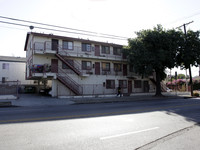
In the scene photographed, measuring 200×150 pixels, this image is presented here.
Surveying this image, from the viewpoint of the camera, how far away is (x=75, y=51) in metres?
23.9

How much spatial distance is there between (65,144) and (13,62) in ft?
113

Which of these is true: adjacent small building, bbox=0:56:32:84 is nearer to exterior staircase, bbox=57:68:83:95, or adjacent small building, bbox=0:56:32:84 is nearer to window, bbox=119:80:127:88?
exterior staircase, bbox=57:68:83:95

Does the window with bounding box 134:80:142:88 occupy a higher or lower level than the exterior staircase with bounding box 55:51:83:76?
lower

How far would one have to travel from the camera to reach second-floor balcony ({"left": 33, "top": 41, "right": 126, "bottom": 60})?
2124cm

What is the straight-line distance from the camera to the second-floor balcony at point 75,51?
2124 centimetres

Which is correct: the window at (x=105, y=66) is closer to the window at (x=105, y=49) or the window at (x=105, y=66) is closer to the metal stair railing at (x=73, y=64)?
the window at (x=105, y=49)

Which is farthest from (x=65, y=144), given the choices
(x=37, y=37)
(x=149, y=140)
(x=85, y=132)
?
(x=37, y=37)

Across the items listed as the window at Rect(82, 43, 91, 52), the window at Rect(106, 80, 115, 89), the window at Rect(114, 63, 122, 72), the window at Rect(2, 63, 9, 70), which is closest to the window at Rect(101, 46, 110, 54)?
the window at Rect(82, 43, 91, 52)

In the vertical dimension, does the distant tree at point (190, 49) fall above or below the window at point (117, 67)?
above

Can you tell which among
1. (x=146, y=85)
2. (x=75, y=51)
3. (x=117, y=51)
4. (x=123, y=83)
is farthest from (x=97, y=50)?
(x=146, y=85)

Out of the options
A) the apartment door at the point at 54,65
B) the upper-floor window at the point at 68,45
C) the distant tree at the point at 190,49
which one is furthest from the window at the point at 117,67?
the apartment door at the point at 54,65

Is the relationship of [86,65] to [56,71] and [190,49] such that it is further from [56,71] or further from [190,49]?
[190,49]

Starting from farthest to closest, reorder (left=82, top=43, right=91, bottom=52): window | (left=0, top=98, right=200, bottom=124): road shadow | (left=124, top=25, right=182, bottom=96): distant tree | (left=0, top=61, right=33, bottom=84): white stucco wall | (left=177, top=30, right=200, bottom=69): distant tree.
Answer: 1. (left=0, top=61, right=33, bottom=84): white stucco wall
2. (left=82, top=43, right=91, bottom=52): window
3. (left=177, top=30, right=200, bottom=69): distant tree
4. (left=124, top=25, right=182, bottom=96): distant tree
5. (left=0, top=98, right=200, bottom=124): road shadow

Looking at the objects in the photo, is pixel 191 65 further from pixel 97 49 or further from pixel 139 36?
pixel 97 49
